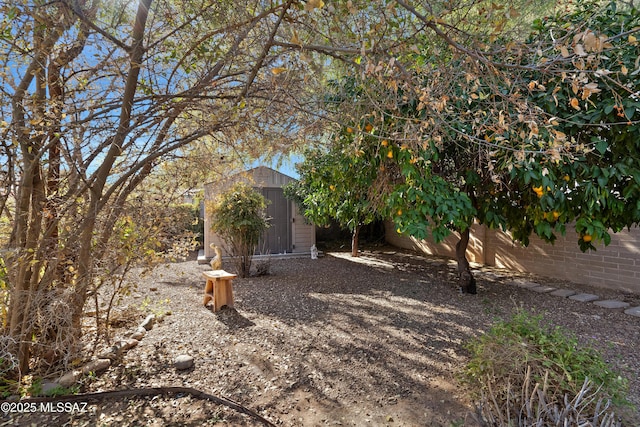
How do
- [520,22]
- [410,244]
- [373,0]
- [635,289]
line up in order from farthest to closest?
[410,244] < [635,289] < [520,22] < [373,0]

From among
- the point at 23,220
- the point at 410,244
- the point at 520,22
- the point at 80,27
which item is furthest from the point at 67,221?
the point at 410,244

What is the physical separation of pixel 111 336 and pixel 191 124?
215cm

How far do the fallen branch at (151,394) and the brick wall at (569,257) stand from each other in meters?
5.75

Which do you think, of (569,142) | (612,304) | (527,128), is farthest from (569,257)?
(569,142)

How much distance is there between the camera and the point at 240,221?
6.66 metres

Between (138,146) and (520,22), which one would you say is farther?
(520,22)

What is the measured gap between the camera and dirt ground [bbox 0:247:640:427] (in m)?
2.30

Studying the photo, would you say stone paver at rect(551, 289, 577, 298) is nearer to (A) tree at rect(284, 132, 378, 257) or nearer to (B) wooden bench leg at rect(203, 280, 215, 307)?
(A) tree at rect(284, 132, 378, 257)

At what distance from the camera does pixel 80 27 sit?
2.40m

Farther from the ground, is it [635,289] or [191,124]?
[191,124]

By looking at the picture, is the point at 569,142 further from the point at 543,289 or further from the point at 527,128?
the point at 543,289

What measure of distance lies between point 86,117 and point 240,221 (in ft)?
14.1

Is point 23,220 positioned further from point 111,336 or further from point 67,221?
point 111,336

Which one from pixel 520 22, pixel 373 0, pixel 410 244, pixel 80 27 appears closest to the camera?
pixel 373 0
